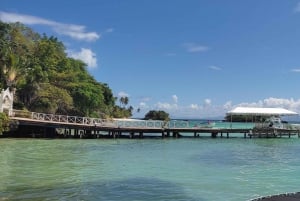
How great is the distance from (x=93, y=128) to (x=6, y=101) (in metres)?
9.72

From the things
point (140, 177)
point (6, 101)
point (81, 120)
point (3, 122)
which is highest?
point (6, 101)

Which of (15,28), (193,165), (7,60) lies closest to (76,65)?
(15,28)

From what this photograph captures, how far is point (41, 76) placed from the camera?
5478 centimetres

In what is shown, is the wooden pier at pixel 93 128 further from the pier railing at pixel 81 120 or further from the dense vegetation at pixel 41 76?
the dense vegetation at pixel 41 76

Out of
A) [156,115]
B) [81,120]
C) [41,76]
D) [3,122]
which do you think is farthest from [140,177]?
[156,115]

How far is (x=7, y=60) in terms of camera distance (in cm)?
5019

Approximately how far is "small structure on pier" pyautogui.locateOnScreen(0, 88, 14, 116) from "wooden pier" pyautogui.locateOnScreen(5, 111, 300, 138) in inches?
34.7

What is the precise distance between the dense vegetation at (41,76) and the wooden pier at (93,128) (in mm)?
3950

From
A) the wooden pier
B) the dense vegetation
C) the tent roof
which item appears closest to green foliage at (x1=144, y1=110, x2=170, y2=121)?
the dense vegetation

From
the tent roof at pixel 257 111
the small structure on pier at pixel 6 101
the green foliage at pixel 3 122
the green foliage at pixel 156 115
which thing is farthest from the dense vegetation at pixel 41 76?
the green foliage at pixel 156 115

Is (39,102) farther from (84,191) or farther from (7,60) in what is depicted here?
(84,191)

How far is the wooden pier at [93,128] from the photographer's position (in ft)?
159

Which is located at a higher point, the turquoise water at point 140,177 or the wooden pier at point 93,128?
the wooden pier at point 93,128

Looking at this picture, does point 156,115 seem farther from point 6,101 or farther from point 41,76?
point 6,101
